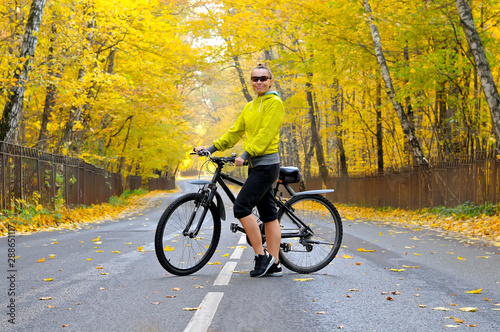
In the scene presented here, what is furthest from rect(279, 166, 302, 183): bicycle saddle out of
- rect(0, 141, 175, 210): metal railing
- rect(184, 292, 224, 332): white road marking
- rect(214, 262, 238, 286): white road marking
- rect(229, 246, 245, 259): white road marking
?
rect(0, 141, 175, 210): metal railing

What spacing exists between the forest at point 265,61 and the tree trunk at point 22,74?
24 mm

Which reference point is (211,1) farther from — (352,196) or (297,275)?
(297,275)

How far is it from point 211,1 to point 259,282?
2150cm

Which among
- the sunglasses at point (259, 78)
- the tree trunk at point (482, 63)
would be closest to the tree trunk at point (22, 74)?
the sunglasses at point (259, 78)

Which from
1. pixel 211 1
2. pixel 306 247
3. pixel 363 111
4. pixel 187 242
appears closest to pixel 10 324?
pixel 187 242

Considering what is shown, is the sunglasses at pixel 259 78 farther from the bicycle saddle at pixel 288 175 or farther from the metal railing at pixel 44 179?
the metal railing at pixel 44 179

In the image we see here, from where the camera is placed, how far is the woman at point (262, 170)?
5289 millimetres

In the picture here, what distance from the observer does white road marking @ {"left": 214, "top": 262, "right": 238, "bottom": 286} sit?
504 cm

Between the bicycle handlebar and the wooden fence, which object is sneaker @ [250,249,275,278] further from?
the wooden fence

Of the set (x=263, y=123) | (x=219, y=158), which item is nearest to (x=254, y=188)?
(x=219, y=158)

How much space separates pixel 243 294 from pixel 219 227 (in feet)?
4.29

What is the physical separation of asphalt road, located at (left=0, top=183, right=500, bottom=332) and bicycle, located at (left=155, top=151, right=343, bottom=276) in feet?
0.59

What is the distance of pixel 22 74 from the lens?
12.1 m

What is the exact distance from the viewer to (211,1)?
24578 millimetres
